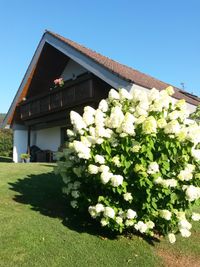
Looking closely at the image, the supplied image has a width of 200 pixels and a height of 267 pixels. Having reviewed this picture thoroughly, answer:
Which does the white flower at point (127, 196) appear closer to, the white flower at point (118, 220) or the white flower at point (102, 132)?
the white flower at point (118, 220)

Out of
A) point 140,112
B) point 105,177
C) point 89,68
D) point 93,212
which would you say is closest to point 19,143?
point 89,68

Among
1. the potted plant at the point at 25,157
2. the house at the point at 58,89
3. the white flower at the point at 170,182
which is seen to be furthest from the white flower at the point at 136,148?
the potted plant at the point at 25,157

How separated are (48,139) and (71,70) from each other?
4739 millimetres

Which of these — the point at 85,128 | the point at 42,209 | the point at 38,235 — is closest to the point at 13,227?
the point at 38,235

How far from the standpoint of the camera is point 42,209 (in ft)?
23.1

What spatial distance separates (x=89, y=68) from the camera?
1453 centimetres

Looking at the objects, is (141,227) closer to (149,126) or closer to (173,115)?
(149,126)

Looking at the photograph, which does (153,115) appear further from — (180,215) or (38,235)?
(38,235)

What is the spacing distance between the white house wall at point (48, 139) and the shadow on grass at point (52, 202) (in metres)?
11.4

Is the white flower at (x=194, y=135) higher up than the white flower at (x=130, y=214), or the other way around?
the white flower at (x=194, y=135)

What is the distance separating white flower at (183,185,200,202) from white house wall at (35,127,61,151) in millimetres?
15883

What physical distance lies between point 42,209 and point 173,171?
2652 millimetres

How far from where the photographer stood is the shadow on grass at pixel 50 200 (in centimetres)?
642

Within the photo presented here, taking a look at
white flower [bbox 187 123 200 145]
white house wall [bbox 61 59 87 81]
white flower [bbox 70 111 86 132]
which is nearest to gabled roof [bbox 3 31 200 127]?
white house wall [bbox 61 59 87 81]
